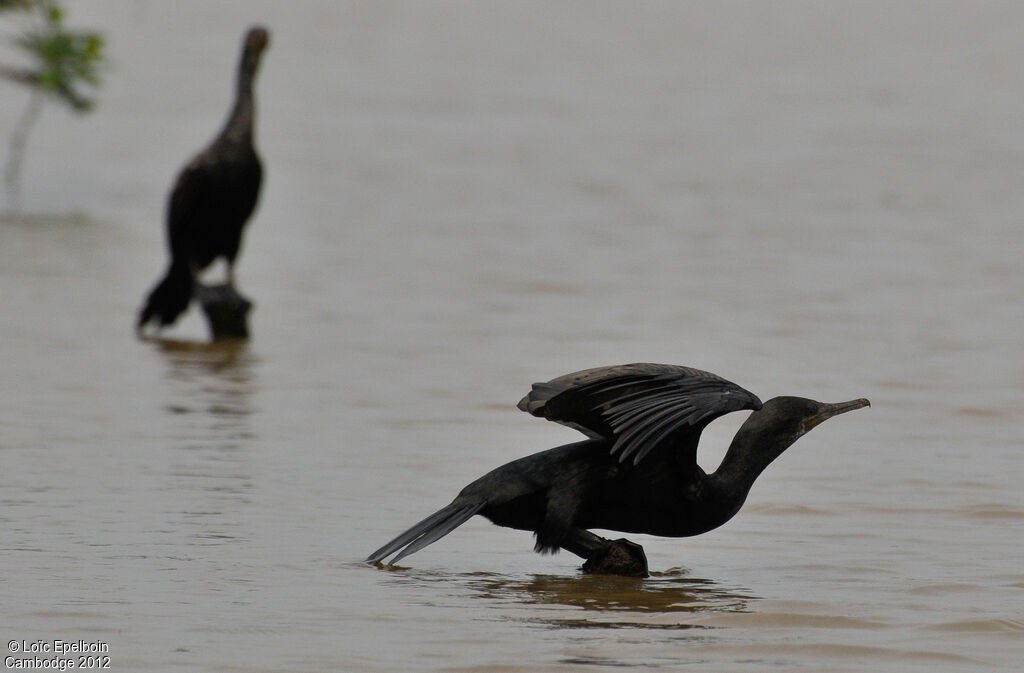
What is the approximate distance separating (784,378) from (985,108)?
54.3 feet

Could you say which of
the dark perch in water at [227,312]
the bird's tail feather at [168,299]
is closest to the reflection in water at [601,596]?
the dark perch in water at [227,312]

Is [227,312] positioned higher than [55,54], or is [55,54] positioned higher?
[55,54]

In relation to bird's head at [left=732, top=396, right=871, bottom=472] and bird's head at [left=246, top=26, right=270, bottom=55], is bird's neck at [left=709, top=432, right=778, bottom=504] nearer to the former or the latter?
bird's head at [left=732, top=396, right=871, bottom=472]

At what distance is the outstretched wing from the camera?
5.77 meters

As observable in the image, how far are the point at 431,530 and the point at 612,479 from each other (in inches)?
23.0

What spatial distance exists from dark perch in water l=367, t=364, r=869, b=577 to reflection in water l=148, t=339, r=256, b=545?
101 centimetres

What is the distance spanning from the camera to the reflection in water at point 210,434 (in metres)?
6.90

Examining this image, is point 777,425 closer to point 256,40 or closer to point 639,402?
point 639,402

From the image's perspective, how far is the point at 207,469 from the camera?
25.7 ft

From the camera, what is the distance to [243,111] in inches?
499

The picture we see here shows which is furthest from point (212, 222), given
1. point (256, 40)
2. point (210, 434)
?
point (210, 434)

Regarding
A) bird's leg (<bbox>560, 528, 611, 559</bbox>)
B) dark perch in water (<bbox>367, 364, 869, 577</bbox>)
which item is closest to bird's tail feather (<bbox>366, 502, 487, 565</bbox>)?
dark perch in water (<bbox>367, 364, 869, 577</bbox>)

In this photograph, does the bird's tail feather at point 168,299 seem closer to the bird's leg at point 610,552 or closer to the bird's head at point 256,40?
the bird's head at point 256,40

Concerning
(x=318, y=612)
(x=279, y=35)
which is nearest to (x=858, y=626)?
(x=318, y=612)
